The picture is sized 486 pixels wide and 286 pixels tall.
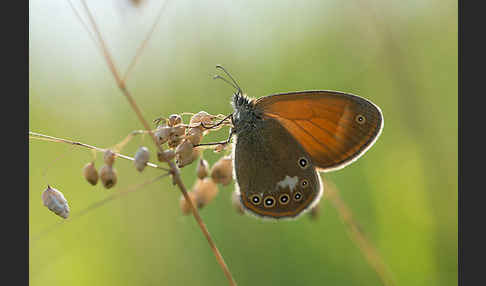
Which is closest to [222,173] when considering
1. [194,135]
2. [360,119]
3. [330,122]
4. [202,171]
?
[202,171]

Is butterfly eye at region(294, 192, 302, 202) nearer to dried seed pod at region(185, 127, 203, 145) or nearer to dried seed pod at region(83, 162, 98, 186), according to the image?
dried seed pod at region(185, 127, 203, 145)

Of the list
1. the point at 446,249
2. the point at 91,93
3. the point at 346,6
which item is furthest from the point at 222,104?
the point at 446,249

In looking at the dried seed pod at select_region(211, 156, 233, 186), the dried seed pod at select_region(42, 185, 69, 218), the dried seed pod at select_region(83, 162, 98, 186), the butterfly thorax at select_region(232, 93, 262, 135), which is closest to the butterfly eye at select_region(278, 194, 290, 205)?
the dried seed pod at select_region(211, 156, 233, 186)

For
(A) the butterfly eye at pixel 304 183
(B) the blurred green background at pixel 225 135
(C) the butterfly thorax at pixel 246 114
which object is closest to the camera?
(A) the butterfly eye at pixel 304 183

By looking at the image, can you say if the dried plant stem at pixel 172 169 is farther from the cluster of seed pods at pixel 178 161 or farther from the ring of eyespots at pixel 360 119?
the ring of eyespots at pixel 360 119

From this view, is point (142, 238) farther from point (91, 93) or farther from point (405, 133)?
point (405, 133)

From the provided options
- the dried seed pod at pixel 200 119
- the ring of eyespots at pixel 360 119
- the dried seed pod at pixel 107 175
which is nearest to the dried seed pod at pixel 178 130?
the dried seed pod at pixel 200 119
